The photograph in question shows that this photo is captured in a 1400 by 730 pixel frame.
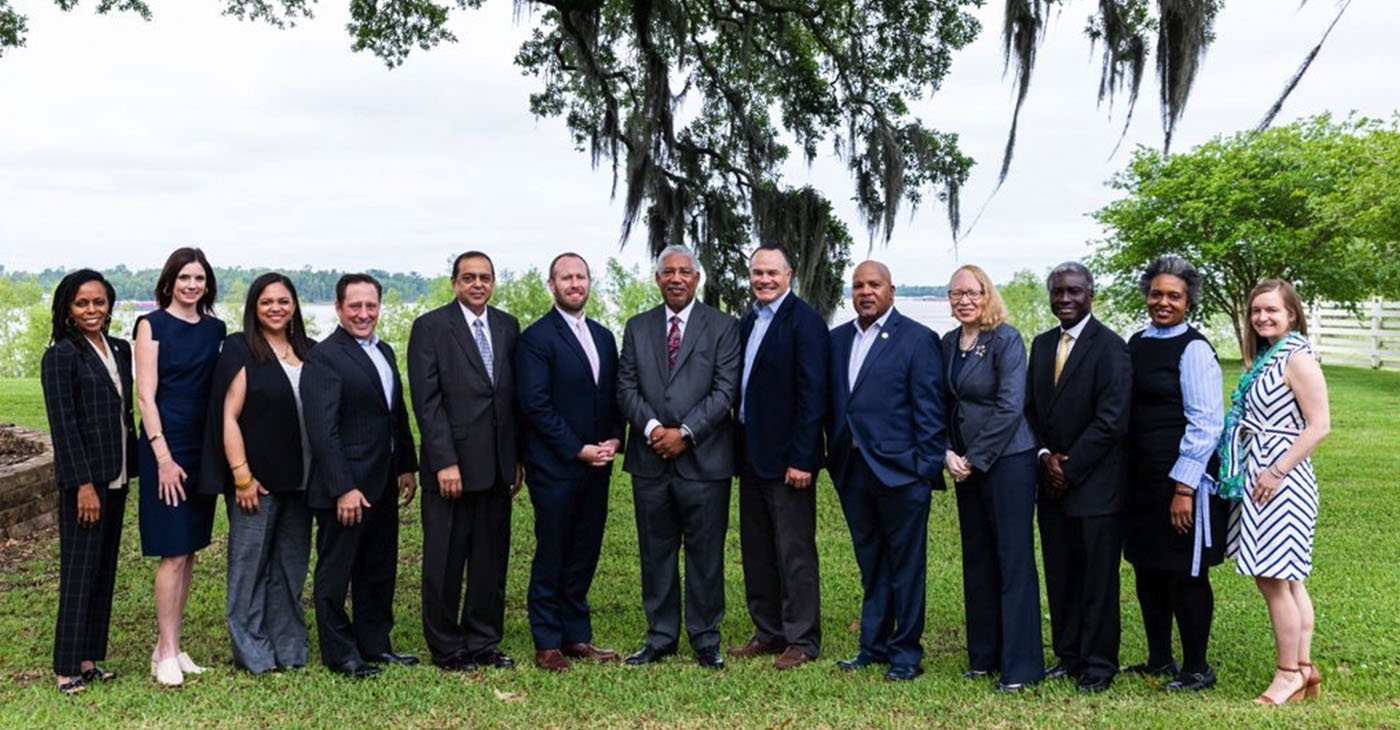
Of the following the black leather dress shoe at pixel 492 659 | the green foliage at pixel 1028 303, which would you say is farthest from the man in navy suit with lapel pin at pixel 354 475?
the green foliage at pixel 1028 303

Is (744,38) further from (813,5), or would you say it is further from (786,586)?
(786,586)

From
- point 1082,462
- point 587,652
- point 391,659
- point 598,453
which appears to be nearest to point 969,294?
point 1082,462

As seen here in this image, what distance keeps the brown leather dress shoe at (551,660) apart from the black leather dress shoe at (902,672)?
1.36 m

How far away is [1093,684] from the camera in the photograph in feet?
15.2

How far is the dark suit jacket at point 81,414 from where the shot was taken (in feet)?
14.8

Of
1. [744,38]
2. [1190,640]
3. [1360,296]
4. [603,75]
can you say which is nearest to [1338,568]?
[1190,640]

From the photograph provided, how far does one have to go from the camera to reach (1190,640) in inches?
185

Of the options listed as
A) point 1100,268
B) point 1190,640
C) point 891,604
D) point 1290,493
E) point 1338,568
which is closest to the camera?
point 1290,493

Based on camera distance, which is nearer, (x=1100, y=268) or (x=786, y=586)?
(x=786, y=586)

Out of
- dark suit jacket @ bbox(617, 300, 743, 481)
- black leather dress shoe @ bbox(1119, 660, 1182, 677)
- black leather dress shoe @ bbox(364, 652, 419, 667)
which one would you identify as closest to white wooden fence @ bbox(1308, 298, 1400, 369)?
black leather dress shoe @ bbox(1119, 660, 1182, 677)

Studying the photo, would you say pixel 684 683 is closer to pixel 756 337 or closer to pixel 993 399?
pixel 756 337

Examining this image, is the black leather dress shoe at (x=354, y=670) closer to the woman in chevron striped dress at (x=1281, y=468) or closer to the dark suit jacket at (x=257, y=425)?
the dark suit jacket at (x=257, y=425)

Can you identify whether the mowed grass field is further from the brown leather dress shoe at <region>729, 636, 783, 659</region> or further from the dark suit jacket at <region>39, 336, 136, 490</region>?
the dark suit jacket at <region>39, 336, 136, 490</region>

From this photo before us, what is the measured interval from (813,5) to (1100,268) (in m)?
24.1
